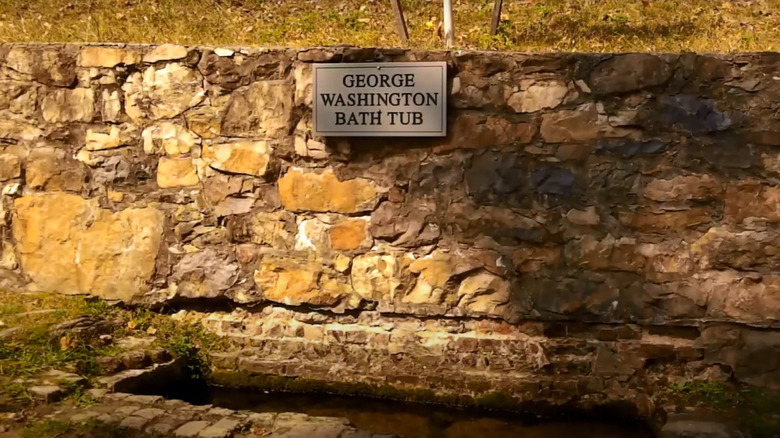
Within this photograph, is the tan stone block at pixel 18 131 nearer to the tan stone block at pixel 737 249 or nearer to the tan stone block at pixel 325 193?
the tan stone block at pixel 325 193

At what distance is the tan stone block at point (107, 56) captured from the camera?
12.7ft

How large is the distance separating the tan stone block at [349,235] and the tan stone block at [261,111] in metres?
0.55

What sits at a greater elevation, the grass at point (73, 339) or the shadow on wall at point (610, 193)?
the shadow on wall at point (610, 193)

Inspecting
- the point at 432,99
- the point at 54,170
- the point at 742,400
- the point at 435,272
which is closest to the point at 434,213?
the point at 435,272

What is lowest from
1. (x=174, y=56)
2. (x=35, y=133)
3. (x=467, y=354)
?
(x=467, y=354)

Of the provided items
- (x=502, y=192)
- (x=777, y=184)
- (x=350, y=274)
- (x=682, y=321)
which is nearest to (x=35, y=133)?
(x=350, y=274)

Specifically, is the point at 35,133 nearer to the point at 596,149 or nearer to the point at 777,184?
the point at 596,149

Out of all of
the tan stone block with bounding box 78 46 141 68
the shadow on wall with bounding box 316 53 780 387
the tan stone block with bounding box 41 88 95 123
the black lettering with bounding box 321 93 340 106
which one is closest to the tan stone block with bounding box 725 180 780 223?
the shadow on wall with bounding box 316 53 780 387

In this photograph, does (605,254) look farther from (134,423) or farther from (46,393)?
(46,393)

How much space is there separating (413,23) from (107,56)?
A: 2.08m

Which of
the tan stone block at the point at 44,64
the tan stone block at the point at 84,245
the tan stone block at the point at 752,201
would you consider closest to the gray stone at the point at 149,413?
the tan stone block at the point at 84,245

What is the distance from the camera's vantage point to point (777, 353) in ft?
11.0

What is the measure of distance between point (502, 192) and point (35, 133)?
2538mm

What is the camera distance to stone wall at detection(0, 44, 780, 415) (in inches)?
133
